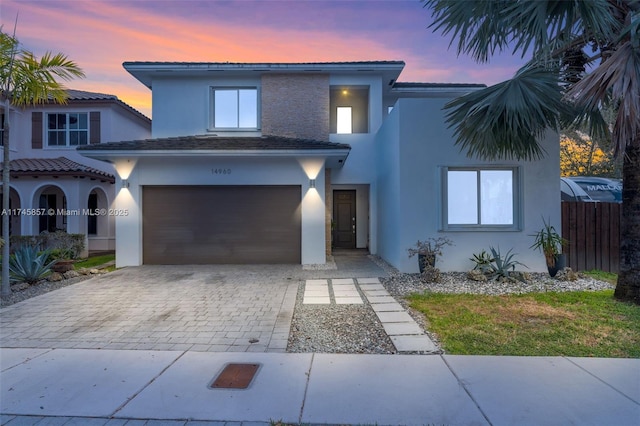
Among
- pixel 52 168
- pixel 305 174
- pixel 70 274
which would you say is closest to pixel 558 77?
pixel 305 174

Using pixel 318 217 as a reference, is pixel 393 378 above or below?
below

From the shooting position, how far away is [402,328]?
4.84 m

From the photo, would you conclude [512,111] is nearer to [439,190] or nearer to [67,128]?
[439,190]

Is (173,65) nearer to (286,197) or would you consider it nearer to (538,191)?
(286,197)

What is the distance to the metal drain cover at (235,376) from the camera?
3.27m

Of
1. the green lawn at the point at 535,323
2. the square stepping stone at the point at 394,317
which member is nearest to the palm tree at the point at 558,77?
the green lawn at the point at 535,323

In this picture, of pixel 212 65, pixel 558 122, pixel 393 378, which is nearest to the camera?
pixel 393 378

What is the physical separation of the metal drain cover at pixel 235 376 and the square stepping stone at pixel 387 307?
9.01 ft

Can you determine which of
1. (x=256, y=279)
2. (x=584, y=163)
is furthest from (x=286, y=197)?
(x=584, y=163)

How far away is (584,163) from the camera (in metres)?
21.2

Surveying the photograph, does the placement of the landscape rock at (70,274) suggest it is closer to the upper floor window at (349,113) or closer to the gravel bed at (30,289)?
the gravel bed at (30,289)

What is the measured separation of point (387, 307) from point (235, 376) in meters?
3.24

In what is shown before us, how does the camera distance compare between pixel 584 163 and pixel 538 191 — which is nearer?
pixel 538 191

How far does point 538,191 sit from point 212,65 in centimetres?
1131
